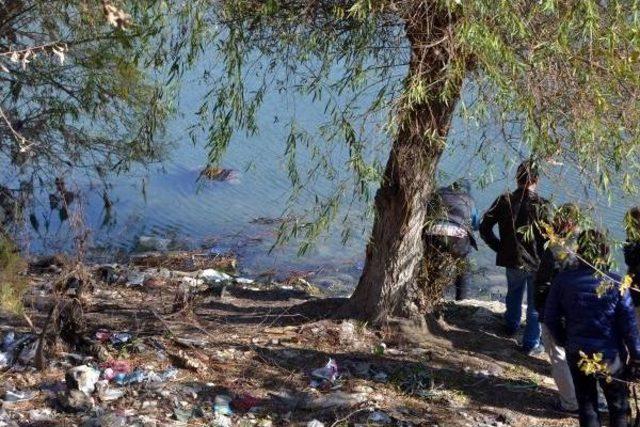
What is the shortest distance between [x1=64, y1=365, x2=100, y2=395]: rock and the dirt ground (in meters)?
0.09

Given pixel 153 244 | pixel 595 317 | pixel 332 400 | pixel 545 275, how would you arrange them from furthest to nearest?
pixel 153 244
pixel 545 275
pixel 332 400
pixel 595 317

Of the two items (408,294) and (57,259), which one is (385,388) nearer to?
(408,294)

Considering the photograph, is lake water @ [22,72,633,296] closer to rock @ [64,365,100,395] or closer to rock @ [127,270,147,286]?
rock @ [127,270,147,286]

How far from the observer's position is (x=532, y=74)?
5.80 metres

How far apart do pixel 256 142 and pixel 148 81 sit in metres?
6.29

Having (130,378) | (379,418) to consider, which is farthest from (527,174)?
(130,378)

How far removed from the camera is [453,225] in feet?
25.0

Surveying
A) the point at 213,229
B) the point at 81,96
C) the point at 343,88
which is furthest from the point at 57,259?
the point at 343,88

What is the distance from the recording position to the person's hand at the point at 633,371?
5.34 meters

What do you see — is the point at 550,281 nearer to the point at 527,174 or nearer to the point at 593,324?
the point at 527,174

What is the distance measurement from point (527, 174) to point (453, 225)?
4.01 feet

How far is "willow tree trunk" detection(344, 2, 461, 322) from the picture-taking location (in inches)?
236

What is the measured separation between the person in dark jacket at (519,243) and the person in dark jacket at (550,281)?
1.90 ft

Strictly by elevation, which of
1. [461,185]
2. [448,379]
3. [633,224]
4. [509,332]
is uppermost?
[461,185]
